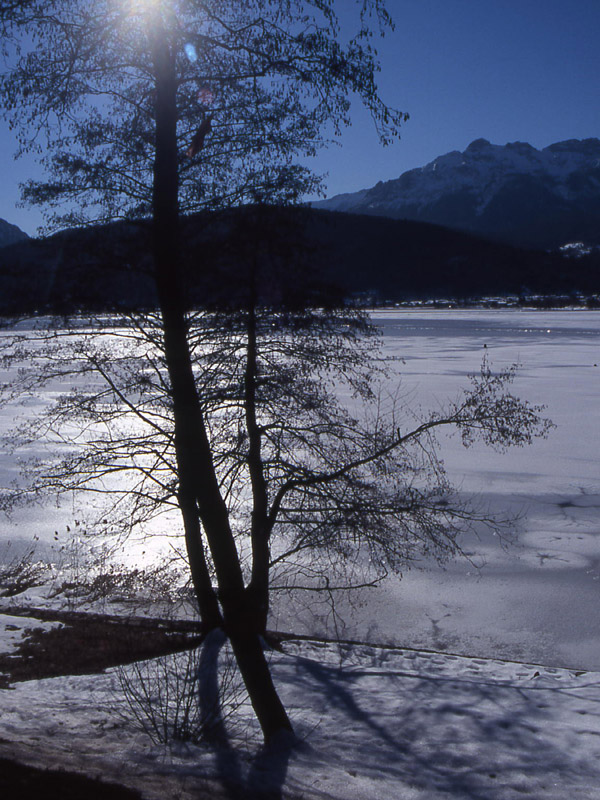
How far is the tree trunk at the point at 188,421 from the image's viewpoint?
552 centimetres

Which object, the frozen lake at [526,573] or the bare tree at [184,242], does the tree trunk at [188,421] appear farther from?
the frozen lake at [526,573]

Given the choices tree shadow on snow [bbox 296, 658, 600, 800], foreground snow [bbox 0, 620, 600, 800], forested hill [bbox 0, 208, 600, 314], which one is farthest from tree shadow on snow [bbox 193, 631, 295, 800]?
forested hill [bbox 0, 208, 600, 314]

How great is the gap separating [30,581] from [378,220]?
53628 mm

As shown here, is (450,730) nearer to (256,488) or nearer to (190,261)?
(256,488)

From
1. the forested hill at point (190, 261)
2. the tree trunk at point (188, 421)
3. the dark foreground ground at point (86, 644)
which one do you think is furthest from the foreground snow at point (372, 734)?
the forested hill at point (190, 261)

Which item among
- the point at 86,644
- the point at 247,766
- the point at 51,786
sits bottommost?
the point at 86,644

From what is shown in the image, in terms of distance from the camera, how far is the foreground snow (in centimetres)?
491

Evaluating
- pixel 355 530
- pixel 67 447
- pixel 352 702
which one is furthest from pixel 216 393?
pixel 67 447

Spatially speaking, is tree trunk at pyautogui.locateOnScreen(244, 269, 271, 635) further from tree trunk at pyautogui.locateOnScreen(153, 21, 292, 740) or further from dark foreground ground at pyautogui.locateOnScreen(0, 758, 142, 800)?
dark foreground ground at pyautogui.locateOnScreen(0, 758, 142, 800)

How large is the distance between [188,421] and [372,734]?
3412 millimetres

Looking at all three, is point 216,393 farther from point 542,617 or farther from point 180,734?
point 542,617

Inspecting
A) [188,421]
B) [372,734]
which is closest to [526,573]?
[372,734]

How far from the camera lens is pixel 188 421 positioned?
5.56 m

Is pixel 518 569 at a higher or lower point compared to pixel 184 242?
lower
